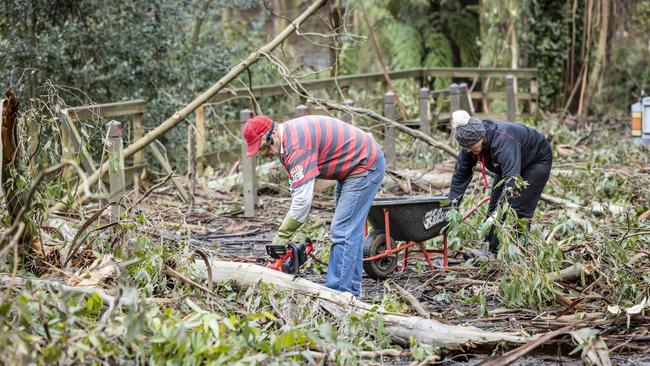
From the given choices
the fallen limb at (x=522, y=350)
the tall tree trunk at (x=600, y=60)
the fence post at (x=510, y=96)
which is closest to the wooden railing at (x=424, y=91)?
the fence post at (x=510, y=96)

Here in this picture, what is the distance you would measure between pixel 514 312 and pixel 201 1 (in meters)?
8.93

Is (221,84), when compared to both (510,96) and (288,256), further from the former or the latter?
(510,96)

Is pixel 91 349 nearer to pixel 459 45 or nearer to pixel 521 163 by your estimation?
pixel 521 163

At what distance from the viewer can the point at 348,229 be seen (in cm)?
680

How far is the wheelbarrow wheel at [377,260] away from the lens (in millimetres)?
7680

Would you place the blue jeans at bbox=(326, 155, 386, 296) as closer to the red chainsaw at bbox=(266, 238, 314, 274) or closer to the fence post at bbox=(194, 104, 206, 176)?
the red chainsaw at bbox=(266, 238, 314, 274)

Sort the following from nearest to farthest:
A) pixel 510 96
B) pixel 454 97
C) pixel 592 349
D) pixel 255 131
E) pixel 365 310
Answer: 1. pixel 592 349
2. pixel 365 310
3. pixel 255 131
4. pixel 454 97
5. pixel 510 96

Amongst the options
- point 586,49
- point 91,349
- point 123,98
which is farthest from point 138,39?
point 586,49

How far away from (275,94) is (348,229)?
6.55 meters

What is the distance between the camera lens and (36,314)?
4945 mm

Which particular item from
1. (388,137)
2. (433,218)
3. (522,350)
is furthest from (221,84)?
(522,350)

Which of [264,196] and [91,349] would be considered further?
[264,196]

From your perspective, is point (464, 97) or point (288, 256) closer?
point (288, 256)

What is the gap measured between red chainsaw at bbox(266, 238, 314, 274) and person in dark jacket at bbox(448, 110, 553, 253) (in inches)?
69.1
